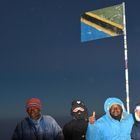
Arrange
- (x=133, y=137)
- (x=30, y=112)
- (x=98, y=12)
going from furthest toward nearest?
(x=98, y=12), (x=133, y=137), (x=30, y=112)

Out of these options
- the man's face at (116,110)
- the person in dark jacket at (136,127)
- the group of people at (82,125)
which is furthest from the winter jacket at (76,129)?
the man's face at (116,110)

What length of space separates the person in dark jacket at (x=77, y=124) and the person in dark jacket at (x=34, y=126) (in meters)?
0.96

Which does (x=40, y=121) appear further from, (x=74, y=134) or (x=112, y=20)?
(x=112, y=20)

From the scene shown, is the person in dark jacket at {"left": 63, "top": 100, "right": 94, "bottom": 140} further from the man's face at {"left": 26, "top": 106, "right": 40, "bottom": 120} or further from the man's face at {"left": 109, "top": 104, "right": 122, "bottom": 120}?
the man's face at {"left": 26, "top": 106, "right": 40, "bottom": 120}

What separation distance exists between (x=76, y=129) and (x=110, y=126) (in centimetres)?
95

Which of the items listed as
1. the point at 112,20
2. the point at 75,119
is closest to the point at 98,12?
the point at 112,20

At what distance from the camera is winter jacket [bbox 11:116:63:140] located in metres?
9.89

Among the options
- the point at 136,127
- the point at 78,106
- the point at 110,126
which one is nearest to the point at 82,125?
the point at 78,106

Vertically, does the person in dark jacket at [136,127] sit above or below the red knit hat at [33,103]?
below

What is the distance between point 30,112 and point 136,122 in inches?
88.9

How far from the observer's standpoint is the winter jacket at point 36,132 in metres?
9.89

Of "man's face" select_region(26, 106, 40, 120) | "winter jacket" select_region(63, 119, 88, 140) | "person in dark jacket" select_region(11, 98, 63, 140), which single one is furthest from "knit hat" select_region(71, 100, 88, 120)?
"man's face" select_region(26, 106, 40, 120)

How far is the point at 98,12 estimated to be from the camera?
55.0 feet

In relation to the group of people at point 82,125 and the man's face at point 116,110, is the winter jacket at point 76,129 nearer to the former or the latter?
the group of people at point 82,125
